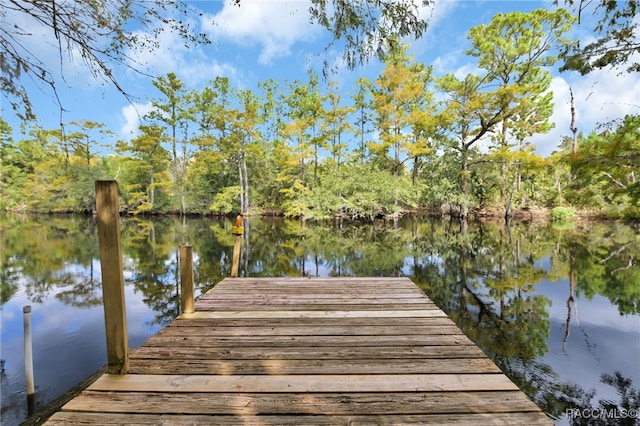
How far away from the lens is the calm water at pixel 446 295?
332 cm

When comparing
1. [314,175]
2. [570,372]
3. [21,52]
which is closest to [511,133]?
[314,175]

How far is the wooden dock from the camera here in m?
1.48

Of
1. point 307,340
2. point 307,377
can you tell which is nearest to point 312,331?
point 307,340

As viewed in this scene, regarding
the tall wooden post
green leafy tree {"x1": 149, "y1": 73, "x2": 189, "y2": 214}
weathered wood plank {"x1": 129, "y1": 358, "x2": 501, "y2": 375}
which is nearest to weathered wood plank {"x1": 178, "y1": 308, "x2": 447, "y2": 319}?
weathered wood plank {"x1": 129, "y1": 358, "x2": 501, "y2": 375}

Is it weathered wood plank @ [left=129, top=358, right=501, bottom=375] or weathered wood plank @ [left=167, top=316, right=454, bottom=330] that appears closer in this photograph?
weathered wood plank @ [left=129, top=358, right=501, bottom=375]

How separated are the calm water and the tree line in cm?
861

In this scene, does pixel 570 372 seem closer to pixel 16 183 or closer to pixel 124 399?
pixel 124 399

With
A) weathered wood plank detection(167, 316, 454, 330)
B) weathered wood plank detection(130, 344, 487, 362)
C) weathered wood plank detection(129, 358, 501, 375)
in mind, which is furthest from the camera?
weathered wood plank detection(167, 316, 454, 330)

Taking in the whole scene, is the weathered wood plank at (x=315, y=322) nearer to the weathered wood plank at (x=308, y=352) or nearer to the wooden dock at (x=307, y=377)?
the wooden dock at (x=307, y=377)

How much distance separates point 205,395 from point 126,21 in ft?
8.47

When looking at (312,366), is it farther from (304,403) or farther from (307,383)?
(304,403)

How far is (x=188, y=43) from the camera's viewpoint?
2.53m

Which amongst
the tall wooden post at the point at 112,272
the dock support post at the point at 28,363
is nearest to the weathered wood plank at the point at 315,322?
the tall wooden post at the point at 112,272

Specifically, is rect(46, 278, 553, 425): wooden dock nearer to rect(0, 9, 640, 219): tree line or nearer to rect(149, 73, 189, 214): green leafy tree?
rect(0, 9, 640, 219): tree line
